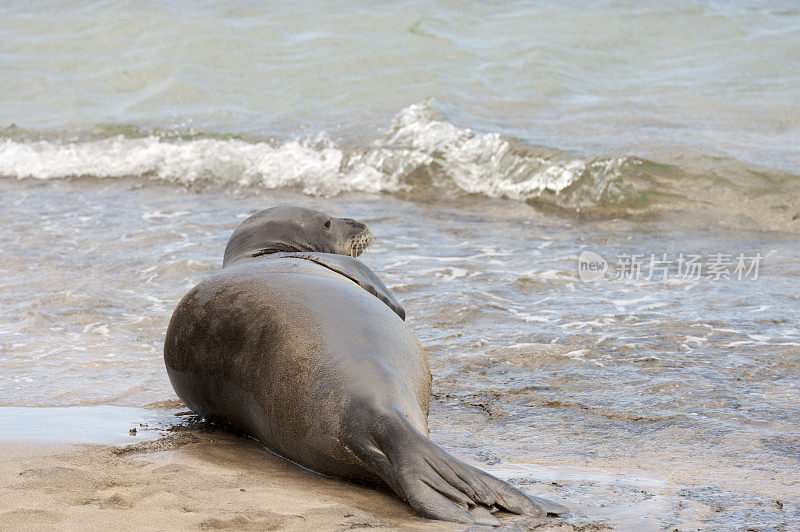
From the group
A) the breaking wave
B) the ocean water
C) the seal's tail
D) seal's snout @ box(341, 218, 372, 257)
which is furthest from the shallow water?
seal's snout @ box(341, 218, 372, 257)

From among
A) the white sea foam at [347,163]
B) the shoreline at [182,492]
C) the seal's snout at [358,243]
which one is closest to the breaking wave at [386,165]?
the white sea foam at [347,163]

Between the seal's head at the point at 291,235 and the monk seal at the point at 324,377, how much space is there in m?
0.38

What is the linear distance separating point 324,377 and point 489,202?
7.02 m

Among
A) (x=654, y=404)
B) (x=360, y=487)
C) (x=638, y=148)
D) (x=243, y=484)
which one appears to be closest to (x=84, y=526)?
(x=243, y=484)

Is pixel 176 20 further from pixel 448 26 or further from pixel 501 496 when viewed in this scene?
pixel 501 496

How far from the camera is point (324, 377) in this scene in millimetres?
3531

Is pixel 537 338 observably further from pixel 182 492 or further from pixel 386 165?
pixel 386 165

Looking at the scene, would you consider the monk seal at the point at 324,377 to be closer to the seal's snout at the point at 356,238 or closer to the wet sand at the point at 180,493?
the wet sand at the point at 180,493

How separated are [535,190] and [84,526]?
8085 millimetres

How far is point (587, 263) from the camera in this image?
7.78m

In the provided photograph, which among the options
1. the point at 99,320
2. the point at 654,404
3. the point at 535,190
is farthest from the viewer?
the point at 535,190

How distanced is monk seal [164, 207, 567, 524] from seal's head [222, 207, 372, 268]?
0.38 m

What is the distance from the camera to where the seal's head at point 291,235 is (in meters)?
5.01

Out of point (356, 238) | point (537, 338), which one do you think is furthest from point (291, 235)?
point (537, 338)
